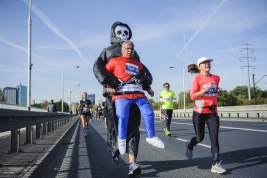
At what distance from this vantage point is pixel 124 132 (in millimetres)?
4230

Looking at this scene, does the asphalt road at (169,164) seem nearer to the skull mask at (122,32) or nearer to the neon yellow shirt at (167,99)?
the skull mask at (122,32)

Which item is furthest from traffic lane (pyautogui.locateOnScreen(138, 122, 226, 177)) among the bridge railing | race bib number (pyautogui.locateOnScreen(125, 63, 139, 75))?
the bridge railing

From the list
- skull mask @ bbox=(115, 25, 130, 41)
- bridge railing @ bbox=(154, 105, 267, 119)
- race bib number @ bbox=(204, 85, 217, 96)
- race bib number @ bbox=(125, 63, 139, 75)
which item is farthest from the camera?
bridge railing @ bbox=(154, 105, 267, 119)

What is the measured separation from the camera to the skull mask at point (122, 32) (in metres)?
5.12

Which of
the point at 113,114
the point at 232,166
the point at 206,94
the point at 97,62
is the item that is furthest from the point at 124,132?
the point at 232,166

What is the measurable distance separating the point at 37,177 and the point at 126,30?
2.90 m

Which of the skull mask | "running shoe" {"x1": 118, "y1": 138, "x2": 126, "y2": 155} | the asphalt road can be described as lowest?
the asphalt road

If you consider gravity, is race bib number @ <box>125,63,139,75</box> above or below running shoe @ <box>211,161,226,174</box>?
above

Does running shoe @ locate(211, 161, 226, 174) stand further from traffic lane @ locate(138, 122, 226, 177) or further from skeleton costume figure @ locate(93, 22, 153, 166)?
skeleton costume figure @ locate(93, 22, 153, 166)

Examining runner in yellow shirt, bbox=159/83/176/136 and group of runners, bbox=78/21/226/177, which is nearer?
group of runners, bbox=78/21/226/177

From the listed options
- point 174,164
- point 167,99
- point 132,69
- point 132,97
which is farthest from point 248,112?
point 132,97

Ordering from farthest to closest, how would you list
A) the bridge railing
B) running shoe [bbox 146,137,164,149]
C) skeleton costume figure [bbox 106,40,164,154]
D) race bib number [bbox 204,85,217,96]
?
the bridge railing
race bib number [bbox 204,85,217,96]
skeleton costume figure [bbox 106,40,164,154]
running shoe [bbox 146,137,164,149]

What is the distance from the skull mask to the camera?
5.12 meters

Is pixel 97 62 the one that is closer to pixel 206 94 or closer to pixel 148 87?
pixel 148 87
